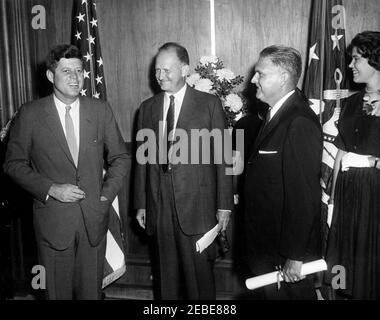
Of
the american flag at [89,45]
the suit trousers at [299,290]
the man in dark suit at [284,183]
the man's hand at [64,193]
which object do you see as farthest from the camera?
the american flag at [89,45]

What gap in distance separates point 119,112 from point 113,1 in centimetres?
117

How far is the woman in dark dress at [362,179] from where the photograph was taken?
8.66 feet

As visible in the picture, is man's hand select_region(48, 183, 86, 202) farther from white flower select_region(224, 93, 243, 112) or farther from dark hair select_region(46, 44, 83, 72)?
white flower select_region(224, 93, 243, 112)


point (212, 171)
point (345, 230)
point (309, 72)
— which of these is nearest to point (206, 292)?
point (212, 171)

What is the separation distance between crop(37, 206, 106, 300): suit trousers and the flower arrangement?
4.82ft

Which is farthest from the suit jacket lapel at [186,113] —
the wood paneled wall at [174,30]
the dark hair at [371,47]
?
the wood paneled wall at [174,30]

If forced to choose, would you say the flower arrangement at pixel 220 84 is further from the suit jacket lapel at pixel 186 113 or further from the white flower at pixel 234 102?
the suit jacket lapel at pixel 186 113

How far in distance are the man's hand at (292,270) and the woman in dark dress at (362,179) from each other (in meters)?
0.89

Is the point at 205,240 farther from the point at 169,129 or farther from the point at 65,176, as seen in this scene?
the point at 65,176

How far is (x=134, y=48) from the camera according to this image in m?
4.25

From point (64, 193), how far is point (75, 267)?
492 mm

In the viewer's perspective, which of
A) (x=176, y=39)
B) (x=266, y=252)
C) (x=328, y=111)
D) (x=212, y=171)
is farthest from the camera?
(x=176, y=39)

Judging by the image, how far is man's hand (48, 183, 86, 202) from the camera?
7.44 feet
